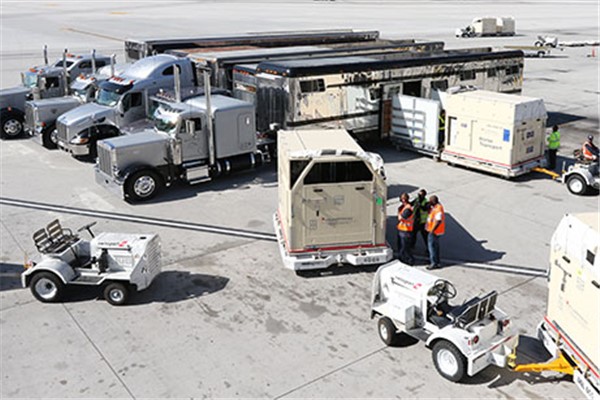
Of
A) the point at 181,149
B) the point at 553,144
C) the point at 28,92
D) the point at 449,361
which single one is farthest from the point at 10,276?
the point at 553,144

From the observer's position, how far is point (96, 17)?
301 ft

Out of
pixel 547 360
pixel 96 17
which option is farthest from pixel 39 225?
pixel 96 17

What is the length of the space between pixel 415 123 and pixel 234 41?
46.9ft

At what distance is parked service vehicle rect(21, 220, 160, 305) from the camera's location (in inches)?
453

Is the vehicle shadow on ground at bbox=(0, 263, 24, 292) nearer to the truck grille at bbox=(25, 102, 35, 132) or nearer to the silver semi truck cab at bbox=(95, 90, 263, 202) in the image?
the silver semi truck cab at bbox=(95, 90, 263, 202)

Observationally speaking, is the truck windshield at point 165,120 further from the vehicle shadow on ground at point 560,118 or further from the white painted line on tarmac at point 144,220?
the vehicle shadow on ground at point 560,118

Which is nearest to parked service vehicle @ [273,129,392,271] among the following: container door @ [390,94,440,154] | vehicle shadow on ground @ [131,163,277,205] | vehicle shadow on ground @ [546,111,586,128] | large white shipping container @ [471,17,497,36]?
vehicle shadow on ground @ [131,163,277,205]

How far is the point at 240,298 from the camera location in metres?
12.0

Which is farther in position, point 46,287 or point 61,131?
point 61,131

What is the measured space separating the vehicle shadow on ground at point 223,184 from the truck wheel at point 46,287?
5895 millimetres

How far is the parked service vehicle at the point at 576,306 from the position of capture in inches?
328

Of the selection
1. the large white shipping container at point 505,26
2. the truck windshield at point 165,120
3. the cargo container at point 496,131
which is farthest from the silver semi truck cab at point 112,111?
the large white shipping container at point 505,26

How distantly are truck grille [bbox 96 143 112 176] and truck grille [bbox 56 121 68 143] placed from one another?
13.4ft

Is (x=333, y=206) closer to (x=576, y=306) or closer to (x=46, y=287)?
(x=576, y=306)
